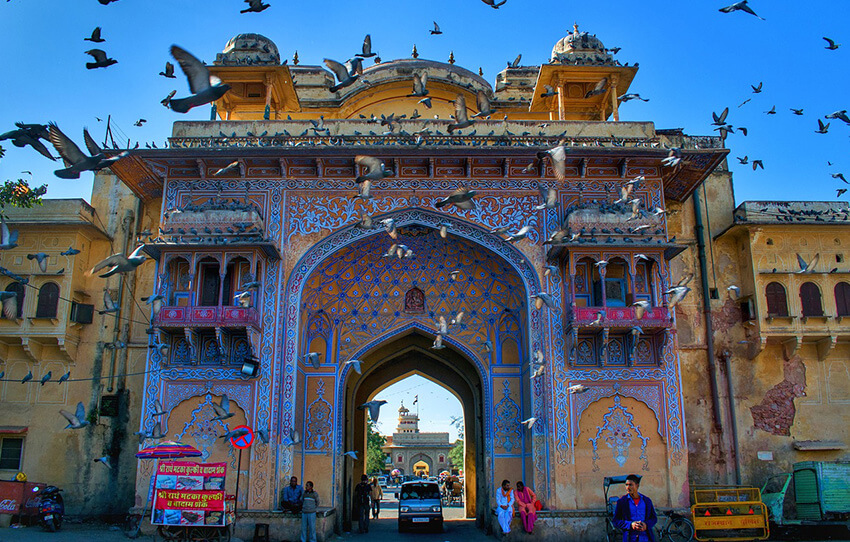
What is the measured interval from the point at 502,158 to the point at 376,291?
13.6 ft

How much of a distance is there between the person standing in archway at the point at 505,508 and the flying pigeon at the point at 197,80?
8.48 m

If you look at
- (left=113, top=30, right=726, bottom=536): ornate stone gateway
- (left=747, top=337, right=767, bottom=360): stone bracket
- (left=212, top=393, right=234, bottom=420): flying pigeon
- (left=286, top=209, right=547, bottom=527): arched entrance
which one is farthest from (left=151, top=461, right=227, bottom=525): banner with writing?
(left=747, top=337, right=767, bottom=360): stone bracket

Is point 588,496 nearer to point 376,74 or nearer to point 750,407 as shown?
point 750,407

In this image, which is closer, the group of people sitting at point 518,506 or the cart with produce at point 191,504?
the cart with produce at point 191,504

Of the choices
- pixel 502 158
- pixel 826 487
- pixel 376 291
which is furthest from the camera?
pixel 376 291

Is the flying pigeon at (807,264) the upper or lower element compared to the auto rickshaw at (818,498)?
upper

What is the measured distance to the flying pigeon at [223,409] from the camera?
14.2m

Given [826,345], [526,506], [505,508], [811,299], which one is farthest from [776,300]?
[505,508]

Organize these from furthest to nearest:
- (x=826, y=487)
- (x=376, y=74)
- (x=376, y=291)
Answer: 1. (x=376, y=74)
2. (x=376, y=291)
3. (x=826, y=487)

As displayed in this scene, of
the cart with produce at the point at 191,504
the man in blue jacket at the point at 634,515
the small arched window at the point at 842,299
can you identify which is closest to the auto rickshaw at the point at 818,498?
the small arched window at the point at 842,299

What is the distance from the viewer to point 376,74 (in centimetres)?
2125

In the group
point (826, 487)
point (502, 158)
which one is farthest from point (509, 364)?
point (826, 487)

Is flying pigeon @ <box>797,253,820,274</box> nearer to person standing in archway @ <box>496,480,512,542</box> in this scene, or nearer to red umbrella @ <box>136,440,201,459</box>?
person standing in archway @ <box>496,480,512,542</box>

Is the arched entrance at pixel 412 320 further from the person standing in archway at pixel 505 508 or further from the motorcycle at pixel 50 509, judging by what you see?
the motorcycle at pixel 50 509
